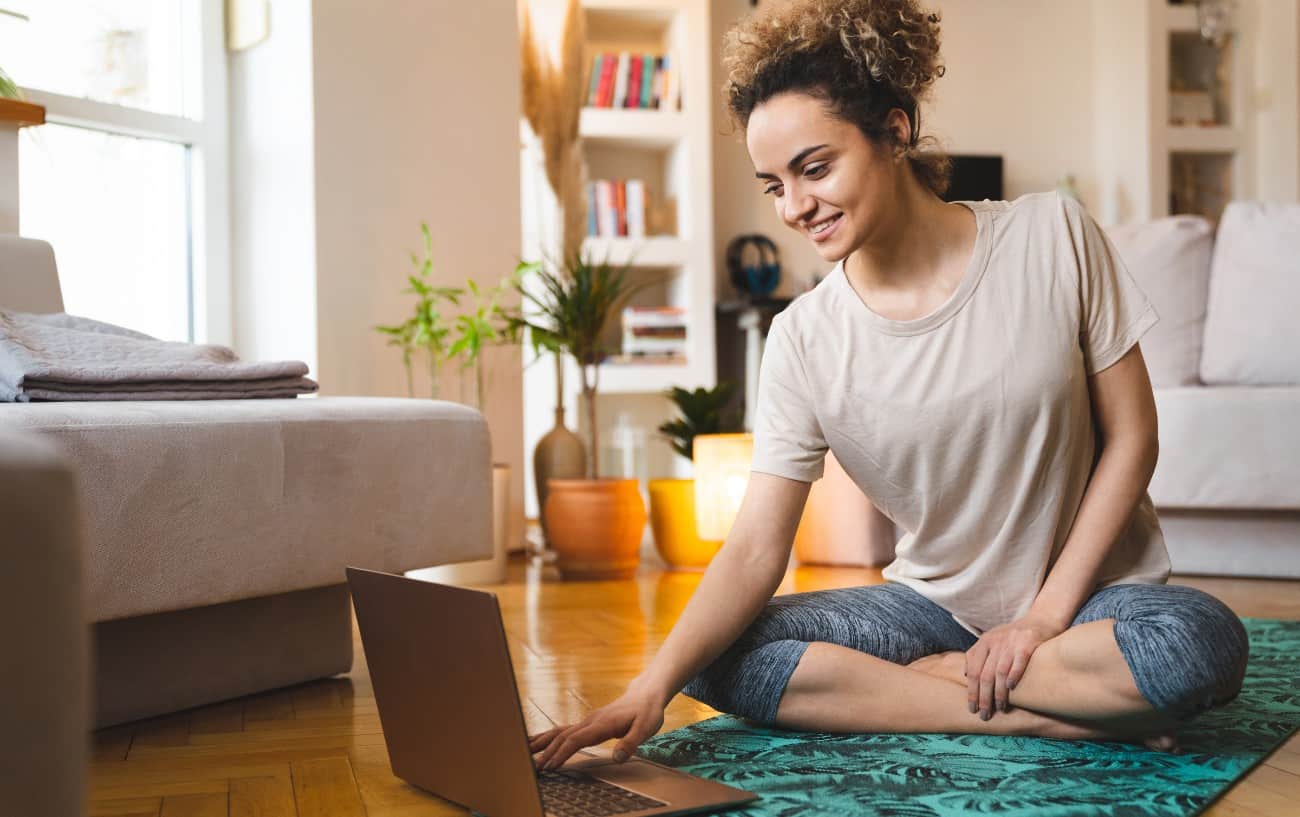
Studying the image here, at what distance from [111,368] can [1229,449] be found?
8.24ft

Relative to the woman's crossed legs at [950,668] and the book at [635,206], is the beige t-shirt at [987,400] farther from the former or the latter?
the book at [635,206]

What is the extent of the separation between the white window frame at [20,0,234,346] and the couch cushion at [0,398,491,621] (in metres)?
1.47

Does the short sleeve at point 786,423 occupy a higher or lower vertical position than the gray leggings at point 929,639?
higher

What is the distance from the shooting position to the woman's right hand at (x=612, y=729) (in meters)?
1.23

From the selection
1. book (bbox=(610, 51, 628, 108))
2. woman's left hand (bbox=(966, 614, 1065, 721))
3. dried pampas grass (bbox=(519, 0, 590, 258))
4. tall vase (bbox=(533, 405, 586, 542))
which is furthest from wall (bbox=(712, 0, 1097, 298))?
woman's left hand (bbox=(966, 614, 1065, 721))

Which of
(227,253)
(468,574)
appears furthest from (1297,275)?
(227,253)

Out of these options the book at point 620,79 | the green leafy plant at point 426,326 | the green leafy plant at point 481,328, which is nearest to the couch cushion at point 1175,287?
the green leafy plant at point 481,328

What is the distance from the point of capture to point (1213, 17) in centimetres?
628

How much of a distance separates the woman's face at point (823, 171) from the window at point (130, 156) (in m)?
2.02

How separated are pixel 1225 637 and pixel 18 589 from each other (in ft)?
3.89

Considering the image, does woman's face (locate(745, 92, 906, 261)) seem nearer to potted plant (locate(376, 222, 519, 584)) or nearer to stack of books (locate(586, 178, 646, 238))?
potted plant (locate(376, 222, 519, 584))

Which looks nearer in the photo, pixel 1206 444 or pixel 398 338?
pixel 1206 444

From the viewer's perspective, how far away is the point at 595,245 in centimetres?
540

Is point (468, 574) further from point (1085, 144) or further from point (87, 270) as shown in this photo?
point (1085, 144)
